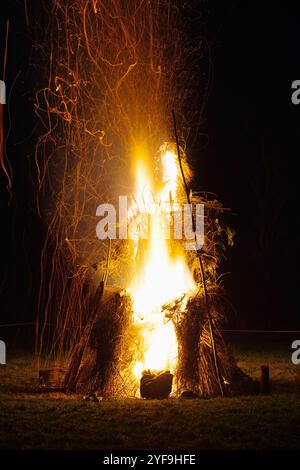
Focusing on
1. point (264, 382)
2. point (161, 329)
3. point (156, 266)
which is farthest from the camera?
point (156, 266)

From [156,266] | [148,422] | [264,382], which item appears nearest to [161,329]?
[156,266]

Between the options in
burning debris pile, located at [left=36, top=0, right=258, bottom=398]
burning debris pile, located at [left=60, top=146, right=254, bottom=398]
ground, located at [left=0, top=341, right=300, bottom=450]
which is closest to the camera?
ground, located at [left=0, top=341, right=300, bottom=450]

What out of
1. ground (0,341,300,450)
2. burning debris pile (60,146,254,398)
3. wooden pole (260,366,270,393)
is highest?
burning debris pile (60,146,254,398)

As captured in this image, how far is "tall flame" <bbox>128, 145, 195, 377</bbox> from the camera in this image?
9984 millimetres

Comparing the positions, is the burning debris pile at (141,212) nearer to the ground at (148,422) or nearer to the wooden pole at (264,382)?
the wooden pole at (264,382)

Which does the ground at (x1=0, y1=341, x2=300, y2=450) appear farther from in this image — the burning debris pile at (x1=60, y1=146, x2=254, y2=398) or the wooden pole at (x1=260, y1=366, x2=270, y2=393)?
the burning debris pile at (x1=60, y1=146, x2=254, y2=398)

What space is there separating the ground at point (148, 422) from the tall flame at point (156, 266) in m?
1.43

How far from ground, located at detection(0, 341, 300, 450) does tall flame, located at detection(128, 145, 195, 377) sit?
1.43 metres

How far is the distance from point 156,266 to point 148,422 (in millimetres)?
3208

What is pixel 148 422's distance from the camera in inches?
293

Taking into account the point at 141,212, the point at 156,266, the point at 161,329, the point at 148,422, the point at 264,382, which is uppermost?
the point at 141,212

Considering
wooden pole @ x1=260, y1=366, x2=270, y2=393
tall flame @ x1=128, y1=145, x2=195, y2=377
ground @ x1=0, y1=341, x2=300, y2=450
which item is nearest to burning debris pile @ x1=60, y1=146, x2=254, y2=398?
tall flame @ x1=128, y1=145, x2=195, y2=377

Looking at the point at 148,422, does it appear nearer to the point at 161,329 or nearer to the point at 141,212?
the point at 161,329
